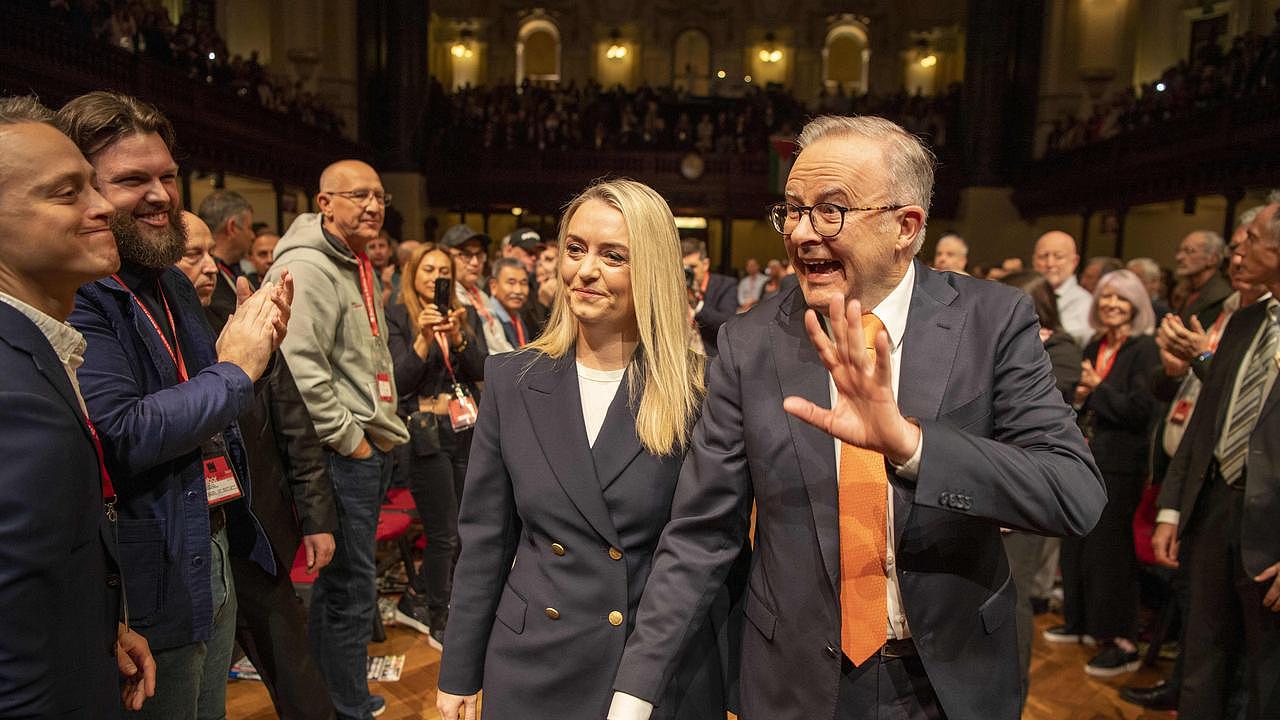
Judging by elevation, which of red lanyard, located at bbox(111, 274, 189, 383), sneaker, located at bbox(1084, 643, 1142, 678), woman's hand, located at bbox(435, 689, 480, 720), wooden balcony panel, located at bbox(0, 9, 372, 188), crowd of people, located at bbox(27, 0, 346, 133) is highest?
crowd of people, located at bbox(27, 0, 346, 133)

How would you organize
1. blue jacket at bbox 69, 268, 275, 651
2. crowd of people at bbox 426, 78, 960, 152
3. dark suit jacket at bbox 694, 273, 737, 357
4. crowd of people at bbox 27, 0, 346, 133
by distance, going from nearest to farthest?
blue jacket at bbox 69, 268, 275, 651 → dark suit jacket at bbox 694, 273, 737, 357 → crowd of people at bbox 27, 0, 346, 133 → crowd of people at bbox 426, 78, 960, 152

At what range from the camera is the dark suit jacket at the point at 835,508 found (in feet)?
4.41

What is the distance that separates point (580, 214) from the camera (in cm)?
177

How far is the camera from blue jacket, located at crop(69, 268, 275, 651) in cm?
159

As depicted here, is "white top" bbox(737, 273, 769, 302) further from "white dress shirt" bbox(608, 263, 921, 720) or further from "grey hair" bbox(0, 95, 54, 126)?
"grey hair" bbox(0, 95, 54, 126)

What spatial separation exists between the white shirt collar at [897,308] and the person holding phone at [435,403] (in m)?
2.21

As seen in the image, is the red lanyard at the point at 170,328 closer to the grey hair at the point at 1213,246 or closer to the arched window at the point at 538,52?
the grey hair at the point at 1213,246

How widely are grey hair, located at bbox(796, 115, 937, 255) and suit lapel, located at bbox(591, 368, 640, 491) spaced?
66 centimetres

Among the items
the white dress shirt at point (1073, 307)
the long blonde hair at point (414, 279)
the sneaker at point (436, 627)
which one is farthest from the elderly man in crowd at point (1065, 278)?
the sneaker at point (436, 627)

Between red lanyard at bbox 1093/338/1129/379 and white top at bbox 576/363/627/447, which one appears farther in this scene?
red lanyard at bbox 1093/338/1129/379

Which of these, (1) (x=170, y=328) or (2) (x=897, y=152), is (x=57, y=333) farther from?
(2) (x=897, y=152)

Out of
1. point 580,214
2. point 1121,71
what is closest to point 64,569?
point 580,214

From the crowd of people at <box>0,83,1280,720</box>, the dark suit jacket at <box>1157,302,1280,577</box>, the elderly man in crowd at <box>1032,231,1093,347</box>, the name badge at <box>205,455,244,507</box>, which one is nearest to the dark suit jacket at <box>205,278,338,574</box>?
the crowd of people at <box>0,83,1280,720</box>

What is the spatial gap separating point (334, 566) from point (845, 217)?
2.28 m
